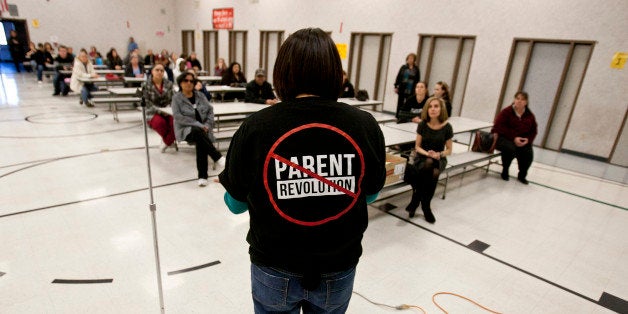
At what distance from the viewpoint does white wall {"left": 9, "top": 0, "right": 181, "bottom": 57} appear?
13.6 m

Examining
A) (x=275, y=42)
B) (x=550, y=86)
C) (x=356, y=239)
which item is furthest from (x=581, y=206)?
(x=275, y=42)

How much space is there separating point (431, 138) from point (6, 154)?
5.50 m

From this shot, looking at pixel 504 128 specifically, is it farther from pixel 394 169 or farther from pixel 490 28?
pixel 490 28

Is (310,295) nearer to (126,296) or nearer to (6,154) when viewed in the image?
(126,296)

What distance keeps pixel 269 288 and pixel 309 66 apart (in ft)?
2.12

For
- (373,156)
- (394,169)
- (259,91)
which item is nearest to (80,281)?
(373,156)

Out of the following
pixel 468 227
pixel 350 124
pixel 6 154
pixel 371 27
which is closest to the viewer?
pixel 350 124

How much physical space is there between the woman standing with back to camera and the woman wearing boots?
261cm

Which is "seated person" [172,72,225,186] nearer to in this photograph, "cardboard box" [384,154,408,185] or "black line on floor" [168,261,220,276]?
"black line on floor" [168,261,220,276]

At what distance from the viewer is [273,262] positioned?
97cm

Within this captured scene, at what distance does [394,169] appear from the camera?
3.29m

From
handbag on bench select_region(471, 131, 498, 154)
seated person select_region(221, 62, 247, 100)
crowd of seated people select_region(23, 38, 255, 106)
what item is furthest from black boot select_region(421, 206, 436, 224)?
seated person select_region(221, 62, 247, 100)

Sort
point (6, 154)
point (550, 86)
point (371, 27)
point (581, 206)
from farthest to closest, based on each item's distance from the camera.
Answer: point (371, 27), point (550, 86), point (6, 154), point (581, 206)

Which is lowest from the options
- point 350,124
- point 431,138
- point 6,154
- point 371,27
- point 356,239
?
point 6,154
